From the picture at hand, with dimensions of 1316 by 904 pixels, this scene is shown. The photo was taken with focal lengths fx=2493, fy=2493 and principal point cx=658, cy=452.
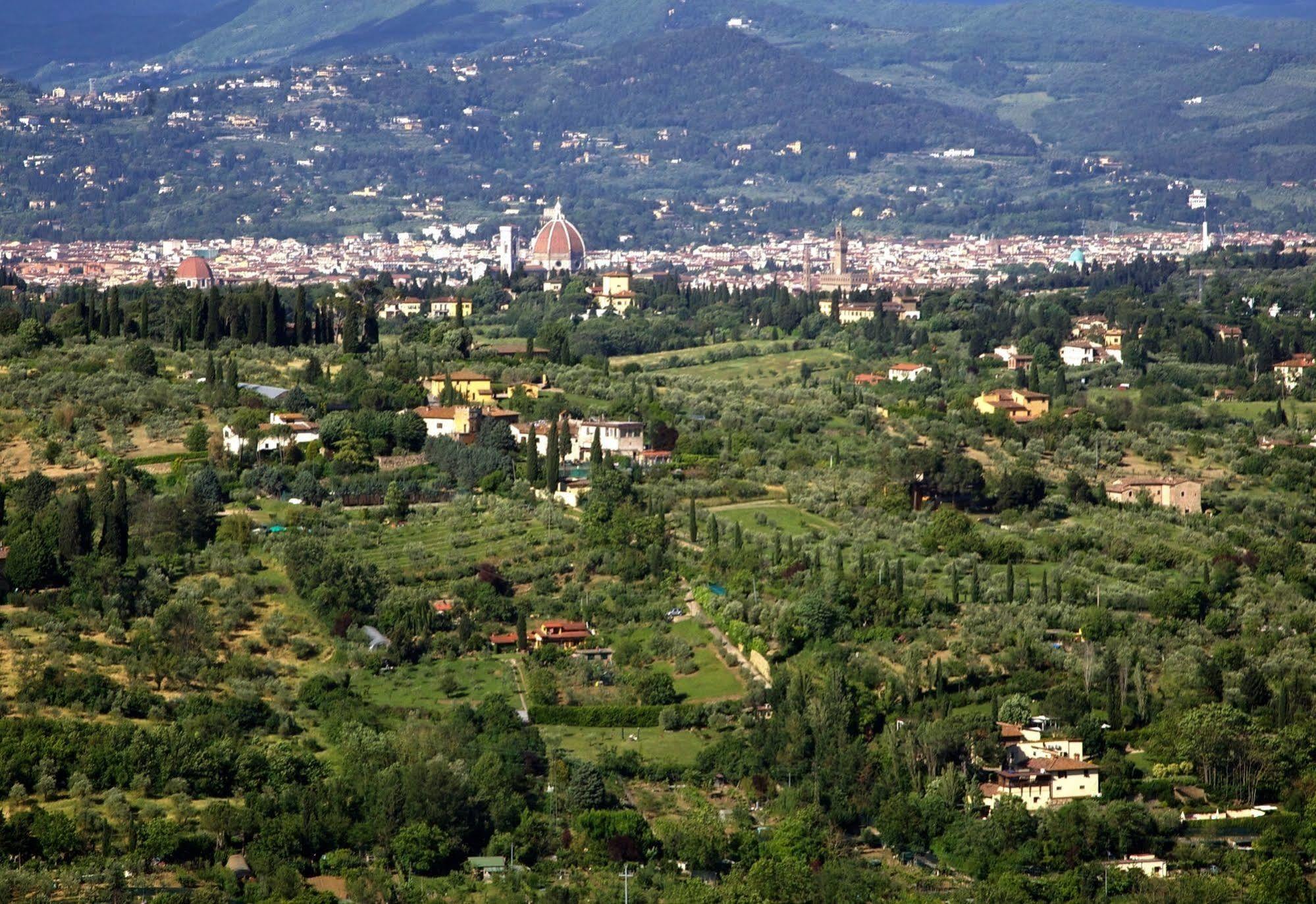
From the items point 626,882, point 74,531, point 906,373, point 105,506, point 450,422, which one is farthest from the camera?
point 906,373

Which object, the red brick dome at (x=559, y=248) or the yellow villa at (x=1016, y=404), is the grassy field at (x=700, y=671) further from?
the red brick dome at (x=559, y=248)

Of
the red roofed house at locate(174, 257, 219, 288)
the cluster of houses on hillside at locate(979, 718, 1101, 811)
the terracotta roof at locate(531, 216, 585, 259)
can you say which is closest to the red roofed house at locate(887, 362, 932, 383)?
the cluster of houses on hillside at locate(979, 718, 1101, 811)

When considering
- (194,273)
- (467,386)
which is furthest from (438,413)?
(194,273)

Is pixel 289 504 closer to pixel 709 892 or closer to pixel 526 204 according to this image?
pixel 709 892

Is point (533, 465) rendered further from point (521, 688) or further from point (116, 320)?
point (116, 320)

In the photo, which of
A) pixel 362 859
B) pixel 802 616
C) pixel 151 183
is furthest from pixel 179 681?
pixel 151 183

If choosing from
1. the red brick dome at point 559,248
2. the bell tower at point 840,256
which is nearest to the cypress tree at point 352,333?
the red brick dome at point 559,248
